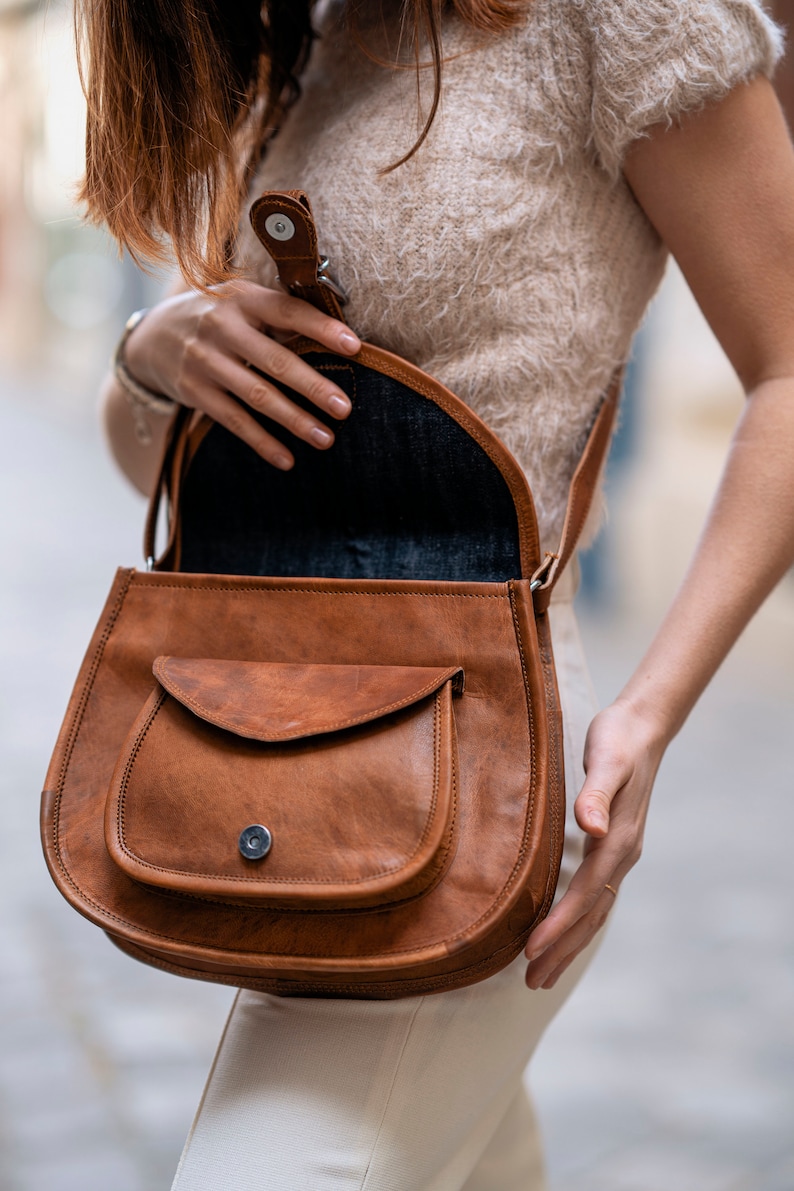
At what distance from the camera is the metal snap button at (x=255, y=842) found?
0.64 m

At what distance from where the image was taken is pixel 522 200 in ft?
2.55

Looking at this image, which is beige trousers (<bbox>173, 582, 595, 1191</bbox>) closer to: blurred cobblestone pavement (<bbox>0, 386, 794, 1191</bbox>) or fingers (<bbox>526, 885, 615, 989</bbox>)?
fingers (<bbox>526, 885, 615, 989</bbox>)

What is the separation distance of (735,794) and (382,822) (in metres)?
2.22

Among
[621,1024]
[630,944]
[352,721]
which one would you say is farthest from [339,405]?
[630,944]

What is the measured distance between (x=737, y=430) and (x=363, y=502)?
1.03 ft

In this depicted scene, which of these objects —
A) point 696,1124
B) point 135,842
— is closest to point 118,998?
point 696,1124

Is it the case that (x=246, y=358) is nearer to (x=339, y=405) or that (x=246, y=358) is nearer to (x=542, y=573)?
(x=339, y=405)

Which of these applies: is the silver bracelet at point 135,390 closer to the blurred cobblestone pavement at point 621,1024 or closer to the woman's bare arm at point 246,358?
the woman's bare arm at point 246,358

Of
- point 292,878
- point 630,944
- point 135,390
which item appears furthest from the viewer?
point 630,944

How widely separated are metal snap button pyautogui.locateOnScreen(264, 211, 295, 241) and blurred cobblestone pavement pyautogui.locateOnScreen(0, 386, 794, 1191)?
1472mm

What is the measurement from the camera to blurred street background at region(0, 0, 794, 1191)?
5.24ft

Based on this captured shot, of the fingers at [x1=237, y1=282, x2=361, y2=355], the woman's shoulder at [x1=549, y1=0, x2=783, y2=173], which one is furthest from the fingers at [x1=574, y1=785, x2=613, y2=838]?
the woman's shoulder at [x1=549, y1=0, x2=783, y2=173]

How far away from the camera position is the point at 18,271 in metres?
12.9

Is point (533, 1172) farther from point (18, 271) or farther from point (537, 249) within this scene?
point (18, 271)
